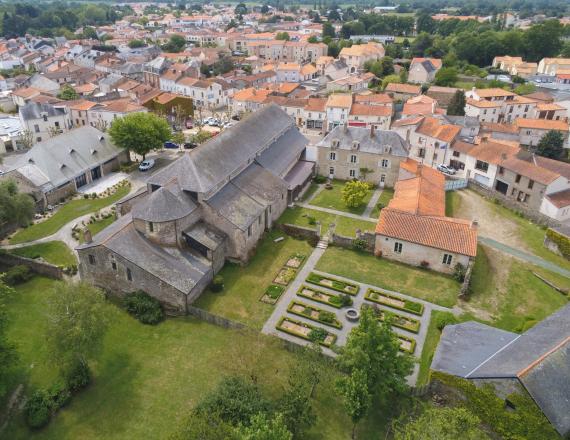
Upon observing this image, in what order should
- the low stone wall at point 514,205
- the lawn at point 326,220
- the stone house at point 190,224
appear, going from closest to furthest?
the stone house at point 190,224 → the lawn at point 326,220 → the low stone wall at point 514,205

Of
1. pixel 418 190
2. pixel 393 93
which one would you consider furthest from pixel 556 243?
pixel 393 93

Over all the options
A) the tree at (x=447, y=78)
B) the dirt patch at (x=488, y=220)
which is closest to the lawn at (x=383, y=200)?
the dirt patch at (x=488, y=220)

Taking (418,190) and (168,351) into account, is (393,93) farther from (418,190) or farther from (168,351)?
(168,351)

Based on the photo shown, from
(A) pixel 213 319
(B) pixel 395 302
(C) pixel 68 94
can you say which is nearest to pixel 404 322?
(B) pixel 395 302

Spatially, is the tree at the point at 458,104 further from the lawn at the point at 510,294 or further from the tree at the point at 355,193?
the lawn at the point at 510,294

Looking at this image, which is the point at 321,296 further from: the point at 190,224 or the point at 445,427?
the point at 445,427

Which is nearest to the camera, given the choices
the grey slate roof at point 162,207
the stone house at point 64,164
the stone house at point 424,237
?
the grey slate roof at point 162,207
